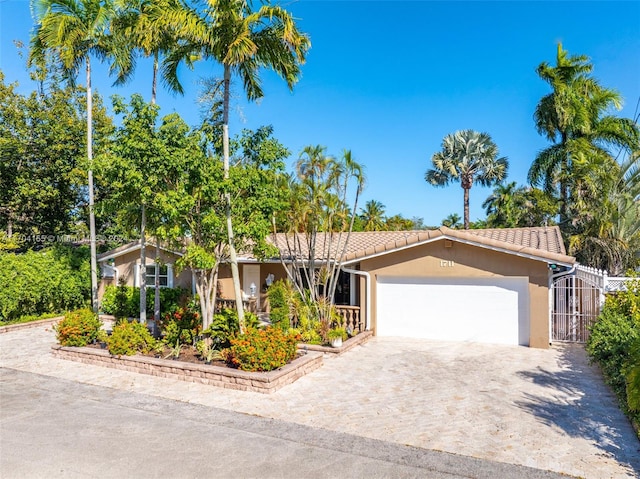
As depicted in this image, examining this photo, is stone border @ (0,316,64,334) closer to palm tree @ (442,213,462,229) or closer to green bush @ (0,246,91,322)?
green bush @ (0,246,91,322)

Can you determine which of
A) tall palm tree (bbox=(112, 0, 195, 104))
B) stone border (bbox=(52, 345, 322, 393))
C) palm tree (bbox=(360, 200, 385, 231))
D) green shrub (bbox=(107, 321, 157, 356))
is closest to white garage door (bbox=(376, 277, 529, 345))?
stone border (bbox=(52, 345, 322, 393))

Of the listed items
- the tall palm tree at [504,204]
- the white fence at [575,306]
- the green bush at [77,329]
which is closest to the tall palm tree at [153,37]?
the green bush at [77,329]

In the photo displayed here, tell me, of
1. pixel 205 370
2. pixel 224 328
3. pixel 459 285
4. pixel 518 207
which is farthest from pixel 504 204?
pixel 205 370

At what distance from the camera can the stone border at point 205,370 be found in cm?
895

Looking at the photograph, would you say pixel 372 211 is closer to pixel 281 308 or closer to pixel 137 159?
pixel 281 308

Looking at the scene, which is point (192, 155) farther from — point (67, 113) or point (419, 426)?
point (67, 113)

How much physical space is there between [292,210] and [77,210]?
16.0 meters

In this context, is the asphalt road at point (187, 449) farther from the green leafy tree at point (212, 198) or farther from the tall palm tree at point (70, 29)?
the tall palm tree at point (70, 29)

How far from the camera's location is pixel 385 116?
23094 mm

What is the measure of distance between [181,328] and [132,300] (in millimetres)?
7124

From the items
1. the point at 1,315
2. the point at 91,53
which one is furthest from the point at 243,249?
the point at 1,315

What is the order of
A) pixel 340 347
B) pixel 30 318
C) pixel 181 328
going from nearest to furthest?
pixel 181 328 → pixel 340 347 → pixel 30 318

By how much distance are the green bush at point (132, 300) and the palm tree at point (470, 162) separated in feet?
66.7

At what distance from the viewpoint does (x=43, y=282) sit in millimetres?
16547
